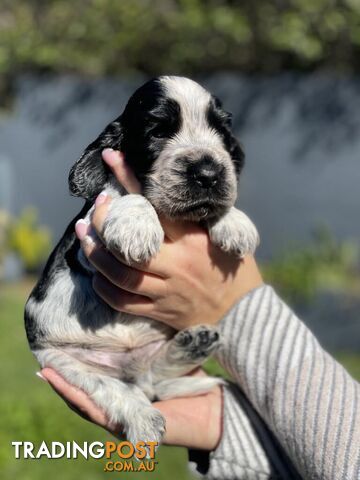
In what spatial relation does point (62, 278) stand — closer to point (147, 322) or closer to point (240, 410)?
point (147, 322)

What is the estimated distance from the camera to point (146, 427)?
2564 mm

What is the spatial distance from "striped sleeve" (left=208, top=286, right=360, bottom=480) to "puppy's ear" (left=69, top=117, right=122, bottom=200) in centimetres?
68

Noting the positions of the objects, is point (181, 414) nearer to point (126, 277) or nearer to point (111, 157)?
point (126, 277)

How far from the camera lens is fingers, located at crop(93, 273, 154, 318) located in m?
2.67

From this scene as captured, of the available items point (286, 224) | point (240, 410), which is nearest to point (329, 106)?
point (286, 224)

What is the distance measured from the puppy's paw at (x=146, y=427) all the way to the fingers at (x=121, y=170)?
2.47ft

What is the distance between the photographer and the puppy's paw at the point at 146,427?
2549mm

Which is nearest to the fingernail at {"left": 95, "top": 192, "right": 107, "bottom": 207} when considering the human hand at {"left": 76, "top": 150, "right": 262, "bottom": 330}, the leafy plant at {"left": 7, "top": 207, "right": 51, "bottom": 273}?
the human hand at {"left": 76, "top": 150, "right": 262, "bottom": 330}

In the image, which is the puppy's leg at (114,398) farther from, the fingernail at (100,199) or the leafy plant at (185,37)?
the leafy plant at (185,37)

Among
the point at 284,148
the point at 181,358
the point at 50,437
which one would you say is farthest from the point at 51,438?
the point at 284,148

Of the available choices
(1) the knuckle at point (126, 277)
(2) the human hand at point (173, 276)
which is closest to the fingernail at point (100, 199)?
(2) the human hand at point (173, 276)

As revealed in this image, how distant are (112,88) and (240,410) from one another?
7.66 metres

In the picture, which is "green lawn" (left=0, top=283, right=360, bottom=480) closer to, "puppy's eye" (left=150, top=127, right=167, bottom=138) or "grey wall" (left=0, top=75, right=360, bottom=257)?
"puppy's eye" (left=150, top=127, right=167, bottom=138)

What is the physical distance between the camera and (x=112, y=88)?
10125 millimetres
